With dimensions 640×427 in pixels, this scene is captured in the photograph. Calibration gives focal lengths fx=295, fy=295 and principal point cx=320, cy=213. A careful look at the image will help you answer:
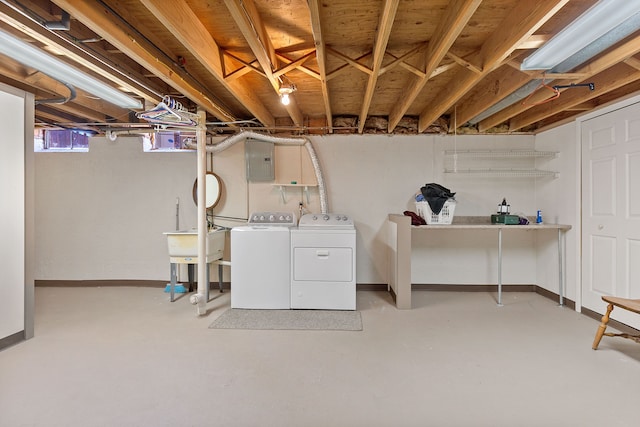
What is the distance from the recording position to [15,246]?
250 centimetres

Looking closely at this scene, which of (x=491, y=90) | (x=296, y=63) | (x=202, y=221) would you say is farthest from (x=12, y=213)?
(x=491, y=90)

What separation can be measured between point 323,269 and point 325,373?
4.31 ft

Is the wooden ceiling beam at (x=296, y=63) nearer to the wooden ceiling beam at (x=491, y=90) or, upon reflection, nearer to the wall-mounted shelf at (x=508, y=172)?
the wooden ceiling beam at (x=491, y=90)

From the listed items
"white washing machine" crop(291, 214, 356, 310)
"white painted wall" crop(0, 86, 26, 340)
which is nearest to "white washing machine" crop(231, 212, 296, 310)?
"white washing machine" crop(291, 214, 356, 310)

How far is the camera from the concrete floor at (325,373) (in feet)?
5.52

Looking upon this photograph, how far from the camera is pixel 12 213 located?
2.48 meters

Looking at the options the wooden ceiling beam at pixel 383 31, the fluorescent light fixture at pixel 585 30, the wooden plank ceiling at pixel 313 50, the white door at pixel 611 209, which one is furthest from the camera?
the white door at pixel 611 209

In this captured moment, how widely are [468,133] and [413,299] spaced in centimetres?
235

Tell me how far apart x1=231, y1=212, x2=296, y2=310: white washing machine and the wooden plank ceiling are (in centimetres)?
137

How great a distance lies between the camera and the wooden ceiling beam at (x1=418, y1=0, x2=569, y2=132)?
155cm

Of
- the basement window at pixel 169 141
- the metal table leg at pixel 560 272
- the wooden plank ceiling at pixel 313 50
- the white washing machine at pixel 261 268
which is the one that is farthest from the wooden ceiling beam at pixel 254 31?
the metal table leg at pixel 560 272

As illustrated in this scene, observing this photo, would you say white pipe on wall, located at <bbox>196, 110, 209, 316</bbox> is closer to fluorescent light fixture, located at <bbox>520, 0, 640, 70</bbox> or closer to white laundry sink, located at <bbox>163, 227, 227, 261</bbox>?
white laundry sink, located at <bbox>163, 227, 227, 261</bbox>

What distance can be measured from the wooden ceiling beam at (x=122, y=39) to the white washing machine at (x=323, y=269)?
1.82 m

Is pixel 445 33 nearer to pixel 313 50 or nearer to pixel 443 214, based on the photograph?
pixel 313 50
